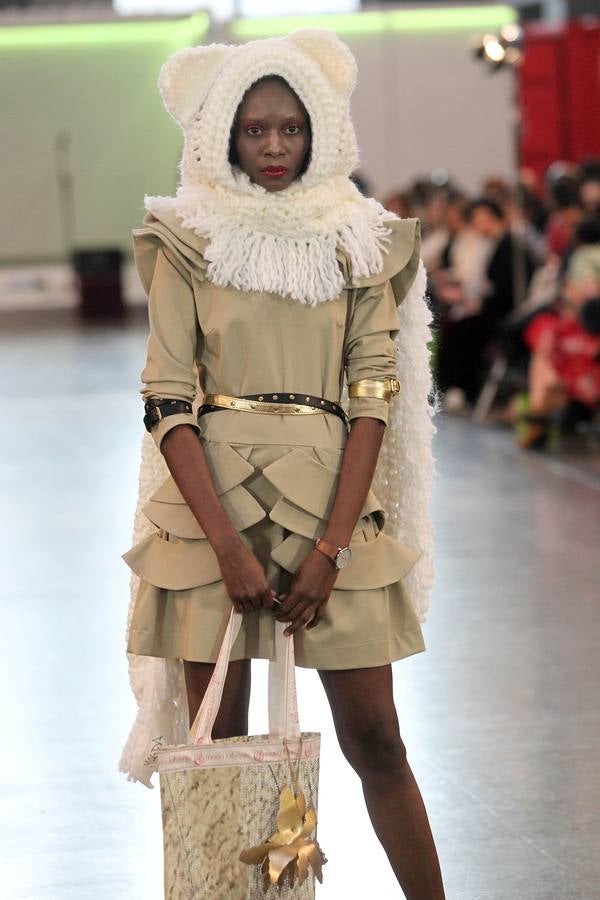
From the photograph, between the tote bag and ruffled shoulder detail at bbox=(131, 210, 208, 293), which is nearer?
the tote bag

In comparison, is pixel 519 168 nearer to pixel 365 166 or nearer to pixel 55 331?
pixel 55 331

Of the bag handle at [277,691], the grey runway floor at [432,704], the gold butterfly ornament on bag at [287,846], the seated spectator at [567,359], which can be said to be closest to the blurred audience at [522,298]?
the seated spectator at [567,359]

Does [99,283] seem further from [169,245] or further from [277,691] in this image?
[277,691]

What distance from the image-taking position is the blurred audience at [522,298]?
7.46m

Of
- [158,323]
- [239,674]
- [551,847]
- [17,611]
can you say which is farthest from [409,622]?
[17,611]

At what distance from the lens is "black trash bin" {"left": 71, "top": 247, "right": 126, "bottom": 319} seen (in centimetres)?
1803

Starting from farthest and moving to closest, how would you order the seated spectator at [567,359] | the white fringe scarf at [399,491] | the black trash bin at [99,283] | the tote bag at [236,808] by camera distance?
1. the black trash bin at [99,283]
2. the seated spectator at [567,359]
3. the white fringe scarf at [399,491]
4. the tote bag at [236,808]

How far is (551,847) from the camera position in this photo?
2916 mm

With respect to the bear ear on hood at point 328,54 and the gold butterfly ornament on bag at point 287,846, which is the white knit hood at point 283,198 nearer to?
the bear ear on hood at point 328,54

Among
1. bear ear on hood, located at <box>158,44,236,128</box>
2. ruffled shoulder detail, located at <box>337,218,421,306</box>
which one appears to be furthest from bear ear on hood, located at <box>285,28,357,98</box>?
ruffled shoulder detail, located at <box>337,218,421,306</box>

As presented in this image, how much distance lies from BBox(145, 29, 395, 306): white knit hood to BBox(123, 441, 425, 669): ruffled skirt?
9.5 inches

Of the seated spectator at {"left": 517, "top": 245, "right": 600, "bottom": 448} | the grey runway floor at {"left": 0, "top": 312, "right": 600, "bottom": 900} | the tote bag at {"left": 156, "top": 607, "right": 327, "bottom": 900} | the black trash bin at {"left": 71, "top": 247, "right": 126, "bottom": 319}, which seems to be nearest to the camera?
the tote bag at {"left": 156, "top": 607, "right": 327, "bottom": 900}

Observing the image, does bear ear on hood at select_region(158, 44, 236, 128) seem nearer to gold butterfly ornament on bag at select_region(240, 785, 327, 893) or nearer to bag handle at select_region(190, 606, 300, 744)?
bag handle at select_region(190, 606, 300, 744)

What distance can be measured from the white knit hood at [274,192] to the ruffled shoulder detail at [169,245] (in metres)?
0.01
